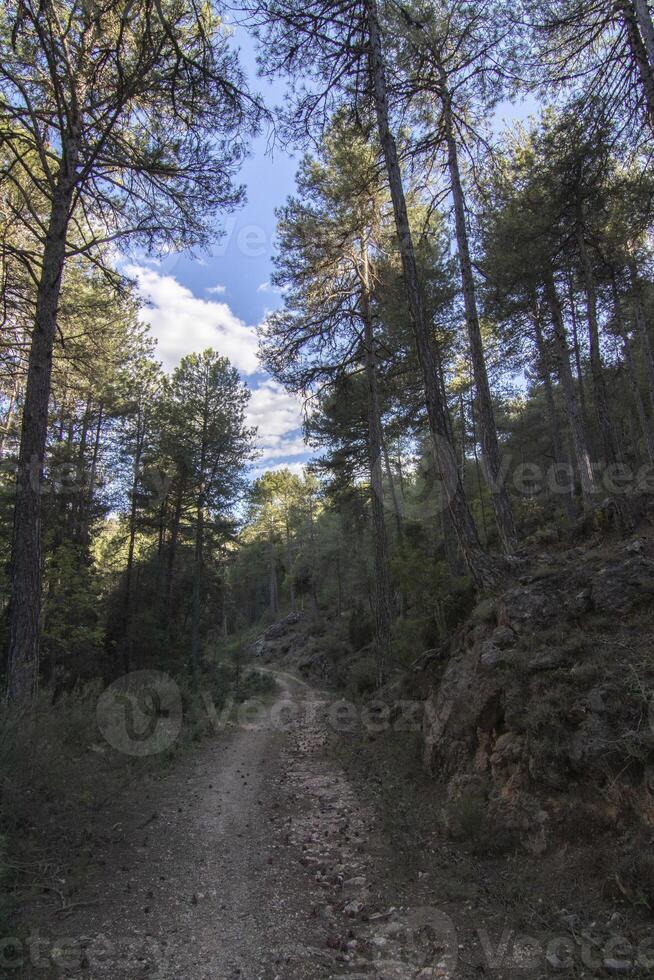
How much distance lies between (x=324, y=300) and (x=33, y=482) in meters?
9.23

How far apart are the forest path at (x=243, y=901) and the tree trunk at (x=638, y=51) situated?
11.2m

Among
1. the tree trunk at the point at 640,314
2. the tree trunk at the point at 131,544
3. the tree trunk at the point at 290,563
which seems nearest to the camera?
the tree trunk at the point at 640,314

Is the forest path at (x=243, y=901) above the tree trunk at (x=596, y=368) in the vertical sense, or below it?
below

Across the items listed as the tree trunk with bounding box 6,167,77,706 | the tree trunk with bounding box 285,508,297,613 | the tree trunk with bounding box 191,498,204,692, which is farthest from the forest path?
the tree trunk with bounding box 285,508,297,613

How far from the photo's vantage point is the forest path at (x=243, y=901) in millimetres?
2945

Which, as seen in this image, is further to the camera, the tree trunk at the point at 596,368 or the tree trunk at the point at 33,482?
the tree trunk at the point at 596,368

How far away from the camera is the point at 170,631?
65.3 ft

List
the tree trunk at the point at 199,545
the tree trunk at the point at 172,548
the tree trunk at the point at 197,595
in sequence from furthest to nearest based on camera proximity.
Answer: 1. the tree trunk at the point at 172,548
2. the tree trunk at the point at 199,545
3. the tree trunk at the point at 197,595

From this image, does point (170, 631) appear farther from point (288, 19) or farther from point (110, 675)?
point (288, 19)

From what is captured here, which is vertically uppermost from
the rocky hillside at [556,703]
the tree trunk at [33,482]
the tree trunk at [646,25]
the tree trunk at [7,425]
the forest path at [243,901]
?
the tree trunk at [646,25]

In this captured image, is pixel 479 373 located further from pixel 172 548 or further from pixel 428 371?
pixel 172 548

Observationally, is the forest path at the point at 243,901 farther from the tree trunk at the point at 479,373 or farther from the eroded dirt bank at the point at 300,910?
the tree trunk at the point at 479,373

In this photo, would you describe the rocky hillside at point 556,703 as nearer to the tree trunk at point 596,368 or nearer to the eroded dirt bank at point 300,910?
the eroded dirt bank at point 300,910

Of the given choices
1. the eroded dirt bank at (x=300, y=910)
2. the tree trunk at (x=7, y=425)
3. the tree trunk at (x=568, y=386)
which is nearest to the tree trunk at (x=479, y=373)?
the tree trunk at (x=568, y=386)
